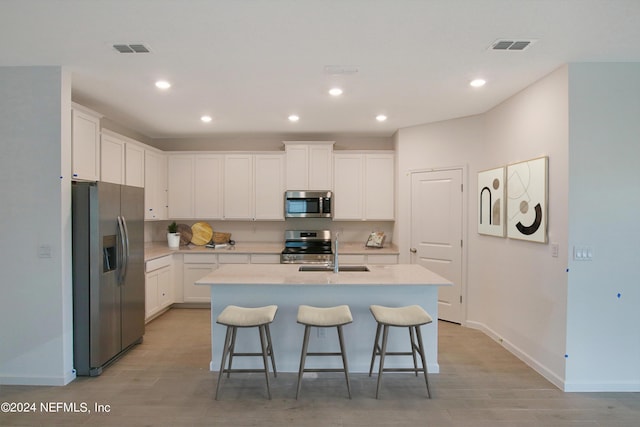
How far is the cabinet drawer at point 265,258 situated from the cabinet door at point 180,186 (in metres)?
1.28

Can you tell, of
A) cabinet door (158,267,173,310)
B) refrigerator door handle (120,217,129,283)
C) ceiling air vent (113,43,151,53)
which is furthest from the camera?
cabinet door (158,267,173,310)

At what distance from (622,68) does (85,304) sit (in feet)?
16.1

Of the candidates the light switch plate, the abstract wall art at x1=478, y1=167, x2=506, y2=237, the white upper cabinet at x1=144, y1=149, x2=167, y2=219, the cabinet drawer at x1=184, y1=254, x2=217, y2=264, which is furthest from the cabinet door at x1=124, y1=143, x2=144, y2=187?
the light switch plate

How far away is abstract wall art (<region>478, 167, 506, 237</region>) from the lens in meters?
3.67

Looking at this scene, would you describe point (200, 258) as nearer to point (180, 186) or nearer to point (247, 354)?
point (180, 186)

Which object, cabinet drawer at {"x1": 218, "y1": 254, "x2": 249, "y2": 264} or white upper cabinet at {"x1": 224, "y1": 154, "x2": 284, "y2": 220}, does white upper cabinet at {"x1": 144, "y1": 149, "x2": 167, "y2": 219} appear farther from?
cabinet drawer at {"x1": 218, "y1": 254, "x2": 249, "y2": 264}

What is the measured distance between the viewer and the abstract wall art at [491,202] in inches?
144

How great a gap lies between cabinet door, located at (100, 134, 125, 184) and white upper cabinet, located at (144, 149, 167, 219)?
58cm

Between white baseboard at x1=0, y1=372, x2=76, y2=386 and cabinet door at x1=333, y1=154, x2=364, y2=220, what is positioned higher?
cabinet door at x1=333, y1=154, x2=364, y2=220

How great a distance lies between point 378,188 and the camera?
17.3 ft

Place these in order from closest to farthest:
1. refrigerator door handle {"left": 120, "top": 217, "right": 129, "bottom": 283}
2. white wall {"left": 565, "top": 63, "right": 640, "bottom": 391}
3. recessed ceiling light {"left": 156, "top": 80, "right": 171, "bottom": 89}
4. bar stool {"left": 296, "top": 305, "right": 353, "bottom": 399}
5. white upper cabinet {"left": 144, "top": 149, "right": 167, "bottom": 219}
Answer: bar stool {"left": 296, "top": 305, "right": 353, "bottom": 399}, white wall {"left": 565, "top": 63, "right": 640, "bottom": 391}, recessed ceiling light {"left": 156, "top": 80, "right": 171, "bottom": 89}, refrigerator door handle {"left": 120, "top": 217, "right": 129, "bottom": 283}, white upper cabinet {"left": 144, "top": 149, "right": 167, "bottom": 219}

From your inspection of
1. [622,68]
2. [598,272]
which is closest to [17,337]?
[598,272]

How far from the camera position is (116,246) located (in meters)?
3.27

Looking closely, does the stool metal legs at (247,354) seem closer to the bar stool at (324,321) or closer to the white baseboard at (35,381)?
the bar stool at (324,321)
